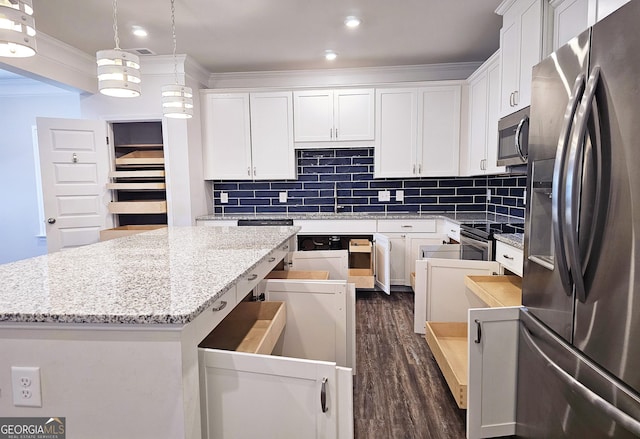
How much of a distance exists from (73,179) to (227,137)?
63.4 inches

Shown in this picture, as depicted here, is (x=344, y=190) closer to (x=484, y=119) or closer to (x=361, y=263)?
(x=361, y=263)

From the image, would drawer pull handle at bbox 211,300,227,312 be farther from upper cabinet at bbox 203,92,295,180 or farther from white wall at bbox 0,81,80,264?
white wall at bbox 0,81,80,264

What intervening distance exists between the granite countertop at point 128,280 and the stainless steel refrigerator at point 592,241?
1.12m

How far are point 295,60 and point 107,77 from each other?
2483mm

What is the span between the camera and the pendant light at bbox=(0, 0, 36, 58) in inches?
46.1

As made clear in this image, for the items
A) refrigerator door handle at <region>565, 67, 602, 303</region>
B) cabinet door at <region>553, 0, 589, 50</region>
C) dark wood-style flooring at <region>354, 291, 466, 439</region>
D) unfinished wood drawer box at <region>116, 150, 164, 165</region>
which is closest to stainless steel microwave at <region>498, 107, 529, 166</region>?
cabinet door at <region>553, 0, 589, 50</region>

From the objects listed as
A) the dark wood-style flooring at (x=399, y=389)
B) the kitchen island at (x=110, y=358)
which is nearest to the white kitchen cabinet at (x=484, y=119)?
the dark wood-style flooring at (x=399, y=389)

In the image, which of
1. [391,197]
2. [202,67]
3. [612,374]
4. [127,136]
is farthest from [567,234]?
[127,136]

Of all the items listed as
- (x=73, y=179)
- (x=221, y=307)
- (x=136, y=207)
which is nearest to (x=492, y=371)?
(x=221, y=307)

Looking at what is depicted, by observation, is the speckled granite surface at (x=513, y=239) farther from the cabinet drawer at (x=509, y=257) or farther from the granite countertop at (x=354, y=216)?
the granite countertop at (x=354, y=216)

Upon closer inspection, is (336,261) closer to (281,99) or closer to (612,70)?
(612,70)

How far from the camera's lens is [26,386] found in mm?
976

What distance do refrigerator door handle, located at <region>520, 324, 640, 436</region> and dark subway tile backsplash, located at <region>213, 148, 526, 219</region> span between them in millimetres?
2977

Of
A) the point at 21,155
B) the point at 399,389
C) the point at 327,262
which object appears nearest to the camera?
the point at 399,389
